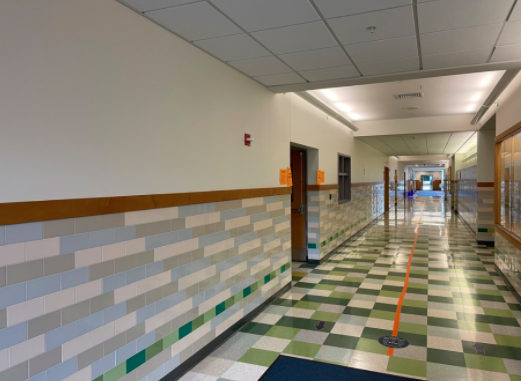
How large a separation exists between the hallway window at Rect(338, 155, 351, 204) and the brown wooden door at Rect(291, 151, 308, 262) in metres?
2.31

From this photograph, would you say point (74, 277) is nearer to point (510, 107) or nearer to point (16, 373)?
point (16, 373)

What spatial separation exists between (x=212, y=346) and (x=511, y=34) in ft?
11.5

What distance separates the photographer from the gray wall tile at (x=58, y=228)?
2.05m

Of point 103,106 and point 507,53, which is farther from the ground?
point 507,53

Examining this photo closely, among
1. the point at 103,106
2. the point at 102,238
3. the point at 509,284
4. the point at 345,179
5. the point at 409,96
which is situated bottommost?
the point at 509,284

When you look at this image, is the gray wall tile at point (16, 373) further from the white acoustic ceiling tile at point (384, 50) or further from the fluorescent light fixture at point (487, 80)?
the fluorescent light fixture at point (487, 80)

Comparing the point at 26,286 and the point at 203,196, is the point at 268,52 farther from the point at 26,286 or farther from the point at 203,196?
the point at 26,286

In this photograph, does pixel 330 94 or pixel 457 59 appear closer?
pixel 457 59

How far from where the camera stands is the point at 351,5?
259 centimetres

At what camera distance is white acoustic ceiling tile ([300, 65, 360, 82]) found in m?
4.00

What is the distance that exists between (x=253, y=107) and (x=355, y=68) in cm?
115

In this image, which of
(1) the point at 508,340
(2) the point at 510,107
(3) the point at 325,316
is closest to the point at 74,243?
(3) the point at 325,316

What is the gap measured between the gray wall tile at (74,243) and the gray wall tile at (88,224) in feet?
0.09

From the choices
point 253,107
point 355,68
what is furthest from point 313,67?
point 253,107
